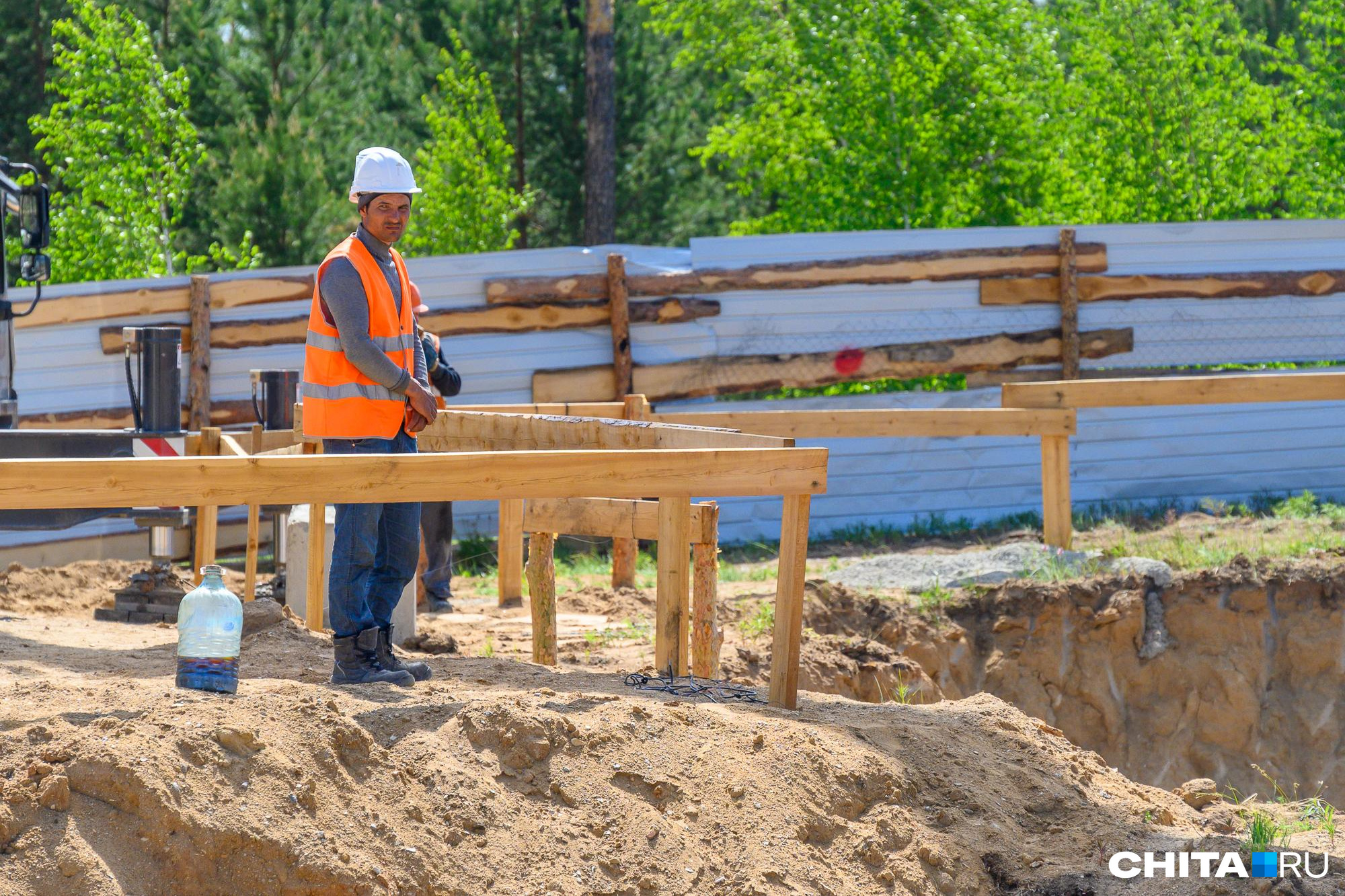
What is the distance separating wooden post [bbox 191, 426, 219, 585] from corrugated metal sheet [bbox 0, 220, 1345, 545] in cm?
289

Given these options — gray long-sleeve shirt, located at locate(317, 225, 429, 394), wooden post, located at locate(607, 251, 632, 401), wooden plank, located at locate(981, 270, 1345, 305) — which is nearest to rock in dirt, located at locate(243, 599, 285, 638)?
gray long-sleeve shirt, located at locate(317, 225, 429, 394)

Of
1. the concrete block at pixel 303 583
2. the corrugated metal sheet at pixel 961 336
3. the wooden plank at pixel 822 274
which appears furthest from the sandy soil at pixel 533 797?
the wooden plank at pixel 822 274

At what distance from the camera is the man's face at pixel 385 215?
5176 millimetres

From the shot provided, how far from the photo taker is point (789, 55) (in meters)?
14.8

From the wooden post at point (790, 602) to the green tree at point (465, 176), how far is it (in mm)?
12915

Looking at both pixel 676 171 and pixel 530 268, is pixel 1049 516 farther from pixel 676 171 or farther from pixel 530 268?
pixel 676 171

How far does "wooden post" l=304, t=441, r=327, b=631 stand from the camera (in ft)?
21.4

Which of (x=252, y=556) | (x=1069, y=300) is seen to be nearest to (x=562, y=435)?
(x=252, y=556)

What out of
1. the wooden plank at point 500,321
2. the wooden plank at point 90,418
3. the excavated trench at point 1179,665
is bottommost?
the excavated trench at point 1179,665

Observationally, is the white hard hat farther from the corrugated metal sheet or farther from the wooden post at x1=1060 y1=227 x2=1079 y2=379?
the wooden post at x1=1060 y1=227 x2=1079 y2=379

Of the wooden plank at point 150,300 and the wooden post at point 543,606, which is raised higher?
the wooden plank at point 150,300

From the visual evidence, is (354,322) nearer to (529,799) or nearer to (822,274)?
(529,799)

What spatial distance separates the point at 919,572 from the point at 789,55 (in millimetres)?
7712

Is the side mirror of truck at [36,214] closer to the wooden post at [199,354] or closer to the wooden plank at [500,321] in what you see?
the wooden post at [199,354]
